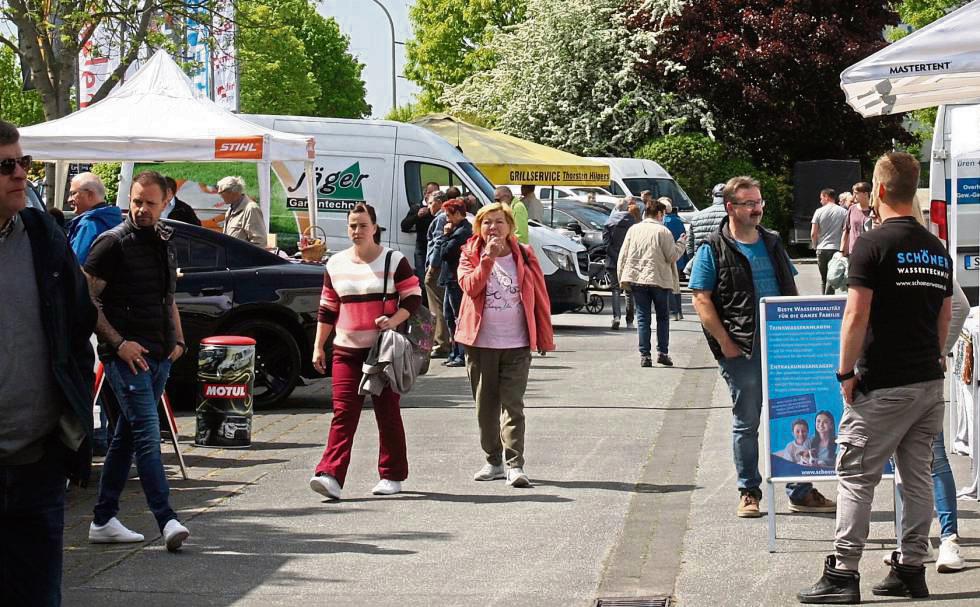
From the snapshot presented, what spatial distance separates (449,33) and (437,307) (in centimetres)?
5252

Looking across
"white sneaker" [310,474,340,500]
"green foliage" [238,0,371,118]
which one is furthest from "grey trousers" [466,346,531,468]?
"green foliage" [238,0,371,118]

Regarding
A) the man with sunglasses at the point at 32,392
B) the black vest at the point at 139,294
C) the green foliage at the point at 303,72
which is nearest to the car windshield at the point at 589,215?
the green foliage at the point at 303,72

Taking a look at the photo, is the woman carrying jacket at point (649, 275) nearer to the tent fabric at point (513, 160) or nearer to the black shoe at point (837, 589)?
the tent fabric at point (513, 160)

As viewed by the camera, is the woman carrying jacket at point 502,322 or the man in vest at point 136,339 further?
the woman carrying jacket at point 502,322

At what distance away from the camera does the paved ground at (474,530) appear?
6.80 metres

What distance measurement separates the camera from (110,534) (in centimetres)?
773

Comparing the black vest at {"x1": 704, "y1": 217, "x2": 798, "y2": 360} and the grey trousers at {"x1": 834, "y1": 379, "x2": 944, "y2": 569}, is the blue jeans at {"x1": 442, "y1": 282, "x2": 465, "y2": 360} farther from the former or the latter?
the grey trousers at {"x1": 834, "y1": 379, "x2": 944, "y2": 569}

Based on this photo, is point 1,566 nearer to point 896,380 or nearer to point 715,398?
point 896,380

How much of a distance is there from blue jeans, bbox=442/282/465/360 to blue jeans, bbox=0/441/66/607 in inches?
457

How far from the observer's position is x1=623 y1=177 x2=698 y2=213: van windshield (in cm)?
3341

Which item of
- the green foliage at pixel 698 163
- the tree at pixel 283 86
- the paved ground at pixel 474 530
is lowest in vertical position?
the paved ground at pixel 474 530

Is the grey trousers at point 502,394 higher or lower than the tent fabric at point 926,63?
lower

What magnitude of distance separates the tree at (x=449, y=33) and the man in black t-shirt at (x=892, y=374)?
59807 mm

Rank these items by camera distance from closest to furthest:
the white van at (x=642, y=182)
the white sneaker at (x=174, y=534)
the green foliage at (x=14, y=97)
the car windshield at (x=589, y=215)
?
1. the white sneaker at (x=174, y=534)
2. the car windshield at (x=589, y=215)
3. the white van at (x=642, y=182)
4. the green foliage at (x=14, y=97)
